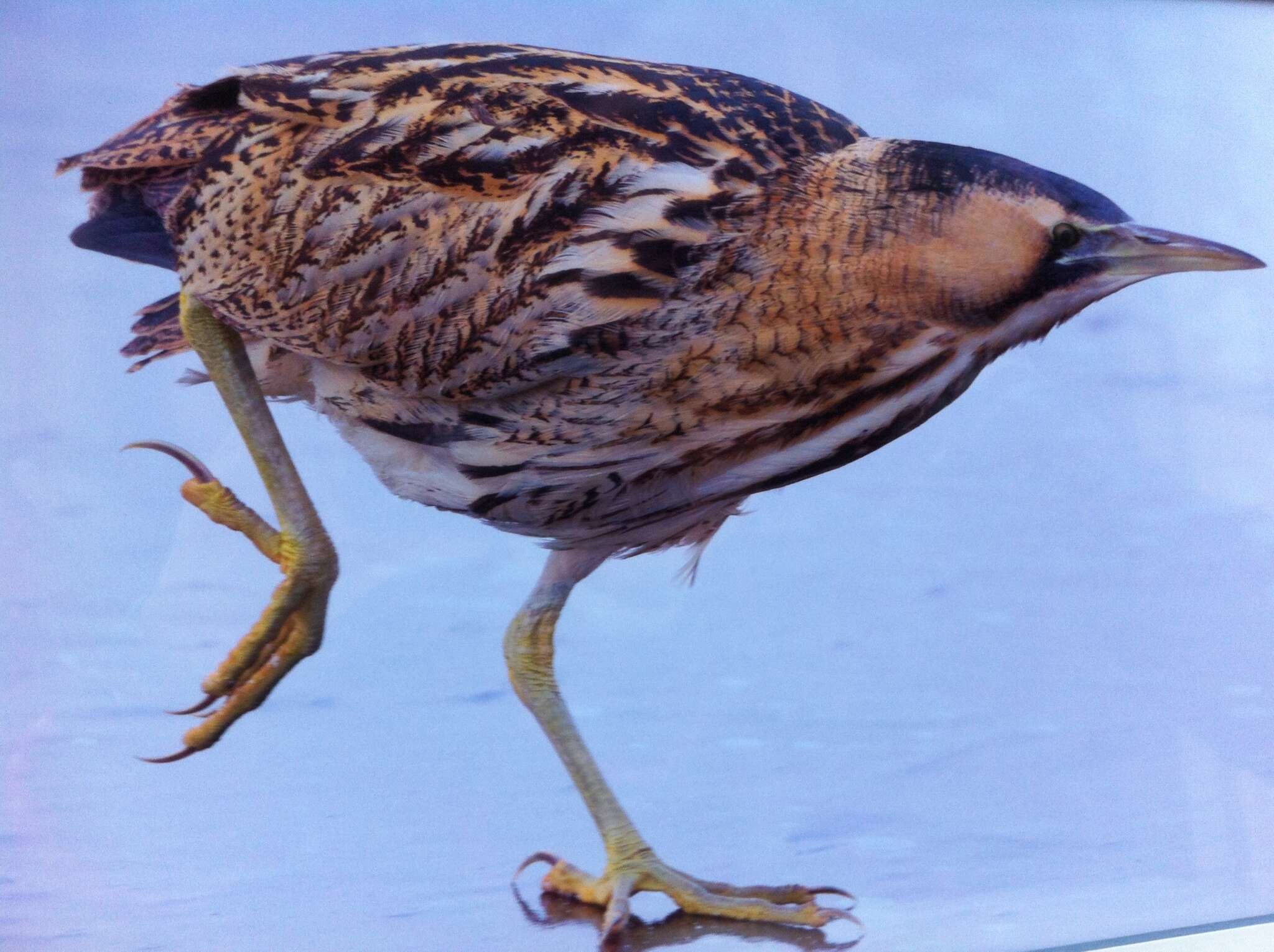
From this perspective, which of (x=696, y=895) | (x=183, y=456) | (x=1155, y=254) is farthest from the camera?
(x=183, y=456)

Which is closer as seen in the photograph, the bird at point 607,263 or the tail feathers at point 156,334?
the bird at point 607,263

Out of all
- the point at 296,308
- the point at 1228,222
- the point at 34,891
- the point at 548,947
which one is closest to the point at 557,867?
the point at 548,947

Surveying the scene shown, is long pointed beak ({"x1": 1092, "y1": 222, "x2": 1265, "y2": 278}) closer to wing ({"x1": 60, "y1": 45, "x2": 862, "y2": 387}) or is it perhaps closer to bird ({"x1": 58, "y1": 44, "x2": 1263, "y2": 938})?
bird ({"x1": 58, "y1": 44, "x2": 1263, "y2": 938})

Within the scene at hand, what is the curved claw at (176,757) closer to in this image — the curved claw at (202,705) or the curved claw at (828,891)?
the curved claw at (202,705)

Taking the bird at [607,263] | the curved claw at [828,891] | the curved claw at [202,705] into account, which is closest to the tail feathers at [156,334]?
the bird at [607,263]

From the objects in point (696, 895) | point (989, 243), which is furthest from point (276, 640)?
point (989, 243)

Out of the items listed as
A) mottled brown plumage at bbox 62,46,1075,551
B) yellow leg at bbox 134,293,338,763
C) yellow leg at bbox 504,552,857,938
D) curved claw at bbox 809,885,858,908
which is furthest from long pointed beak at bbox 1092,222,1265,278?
yellow leg at bbox 134,293,338,763

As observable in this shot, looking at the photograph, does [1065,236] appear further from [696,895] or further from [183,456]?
[183,456]
